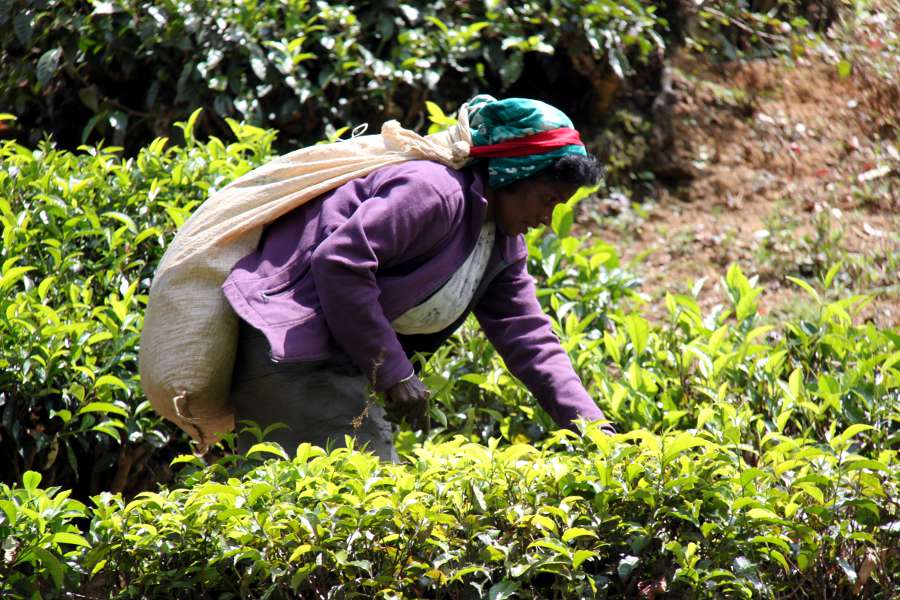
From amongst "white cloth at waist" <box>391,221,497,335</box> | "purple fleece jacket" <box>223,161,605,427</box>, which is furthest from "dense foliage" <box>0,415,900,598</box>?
"white cloth at waist" <box>391,221,497,335</box>

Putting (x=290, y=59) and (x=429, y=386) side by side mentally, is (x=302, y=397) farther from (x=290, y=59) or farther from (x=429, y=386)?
(x=290, y=59)

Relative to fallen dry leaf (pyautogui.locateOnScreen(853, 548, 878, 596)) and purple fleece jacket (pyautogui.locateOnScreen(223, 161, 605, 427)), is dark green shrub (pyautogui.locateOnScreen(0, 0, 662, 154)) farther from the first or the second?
fallen dry leaf (pyautogui.locateOnScreen(853, 548, 878, 596))

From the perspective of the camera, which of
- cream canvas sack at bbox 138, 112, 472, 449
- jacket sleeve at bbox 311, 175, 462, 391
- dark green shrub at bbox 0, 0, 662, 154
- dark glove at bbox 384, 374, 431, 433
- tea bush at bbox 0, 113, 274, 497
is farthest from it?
dark green shrub at bbox 0, 0, 662, 154

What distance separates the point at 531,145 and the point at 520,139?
38 mm

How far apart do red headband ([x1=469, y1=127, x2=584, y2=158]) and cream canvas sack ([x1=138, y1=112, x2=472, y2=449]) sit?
62mm

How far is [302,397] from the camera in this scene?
3.42 m

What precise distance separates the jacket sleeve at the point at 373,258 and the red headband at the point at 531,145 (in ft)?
0.67

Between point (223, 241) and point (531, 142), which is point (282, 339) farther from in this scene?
point (531, 142)

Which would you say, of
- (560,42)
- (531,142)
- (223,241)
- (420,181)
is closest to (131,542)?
(223,241)

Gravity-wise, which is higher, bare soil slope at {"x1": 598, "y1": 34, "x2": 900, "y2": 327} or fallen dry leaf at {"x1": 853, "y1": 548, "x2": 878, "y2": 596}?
fallen dry leaf at {"x1": 853, "y1": 548, "x2": 878, "y2": 596}

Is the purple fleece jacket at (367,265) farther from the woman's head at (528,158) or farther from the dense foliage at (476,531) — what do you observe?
the dense foliage at (476,531)

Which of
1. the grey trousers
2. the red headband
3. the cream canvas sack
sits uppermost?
the red headband

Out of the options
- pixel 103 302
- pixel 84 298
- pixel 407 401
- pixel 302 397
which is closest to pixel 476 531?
pixel 407 401

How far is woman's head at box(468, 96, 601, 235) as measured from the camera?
347 centimetres
